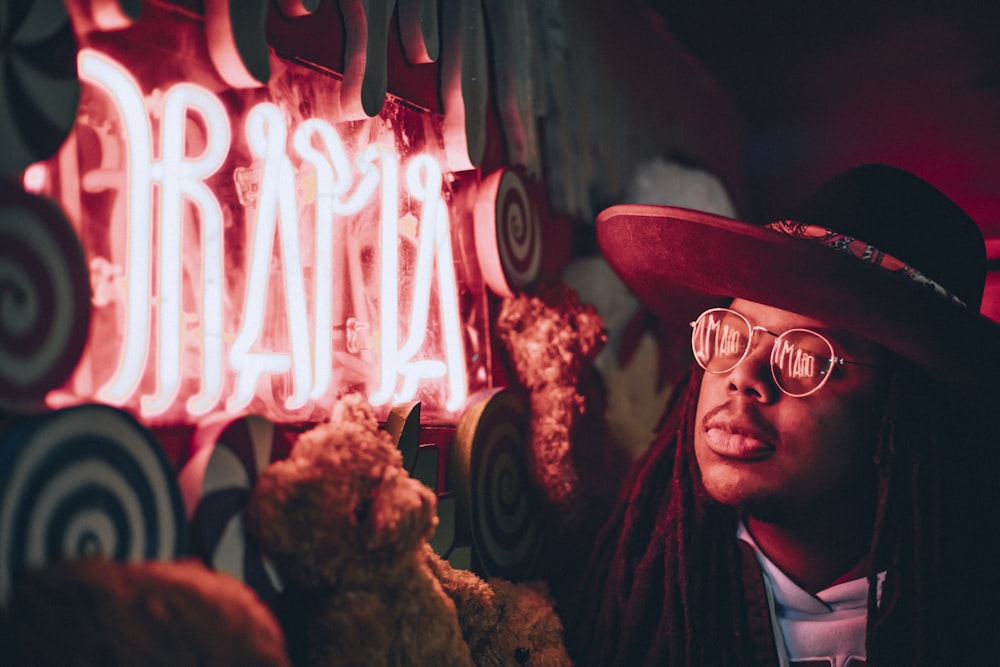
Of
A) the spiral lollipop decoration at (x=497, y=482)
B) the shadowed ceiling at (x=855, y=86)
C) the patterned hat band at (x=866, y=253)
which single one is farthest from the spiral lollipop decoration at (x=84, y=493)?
the shadowed ceiling at (x=855, y=86)

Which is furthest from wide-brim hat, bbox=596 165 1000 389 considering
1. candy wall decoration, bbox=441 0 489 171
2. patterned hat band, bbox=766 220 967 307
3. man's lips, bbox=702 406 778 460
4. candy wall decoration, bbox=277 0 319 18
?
candy wall decoration, bbox=277 0 319 18

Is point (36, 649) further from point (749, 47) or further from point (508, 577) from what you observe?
point (749, 47)

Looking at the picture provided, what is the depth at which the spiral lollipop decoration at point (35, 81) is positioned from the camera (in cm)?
94

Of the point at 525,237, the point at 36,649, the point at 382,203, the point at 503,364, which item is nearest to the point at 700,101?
the point at 525,237

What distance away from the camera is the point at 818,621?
183 cm

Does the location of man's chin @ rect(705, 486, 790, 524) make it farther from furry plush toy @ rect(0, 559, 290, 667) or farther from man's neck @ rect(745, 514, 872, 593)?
furry plush toy @ rect(0, 559, 290, 667)

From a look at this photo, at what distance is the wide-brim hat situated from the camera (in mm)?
1625

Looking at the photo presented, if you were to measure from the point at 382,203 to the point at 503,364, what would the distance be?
679 mm

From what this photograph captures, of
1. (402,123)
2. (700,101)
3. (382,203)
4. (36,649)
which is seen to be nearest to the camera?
(36,649)

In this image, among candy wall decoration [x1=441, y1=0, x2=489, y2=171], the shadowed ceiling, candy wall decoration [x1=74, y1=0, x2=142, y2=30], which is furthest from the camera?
the shadowed ceiling

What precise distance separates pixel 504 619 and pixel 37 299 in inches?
49.0

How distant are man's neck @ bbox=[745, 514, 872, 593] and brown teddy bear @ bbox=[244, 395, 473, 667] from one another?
96 cm

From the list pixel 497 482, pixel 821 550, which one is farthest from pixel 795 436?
pixel 497 482

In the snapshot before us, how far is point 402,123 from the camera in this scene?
1764 mm
